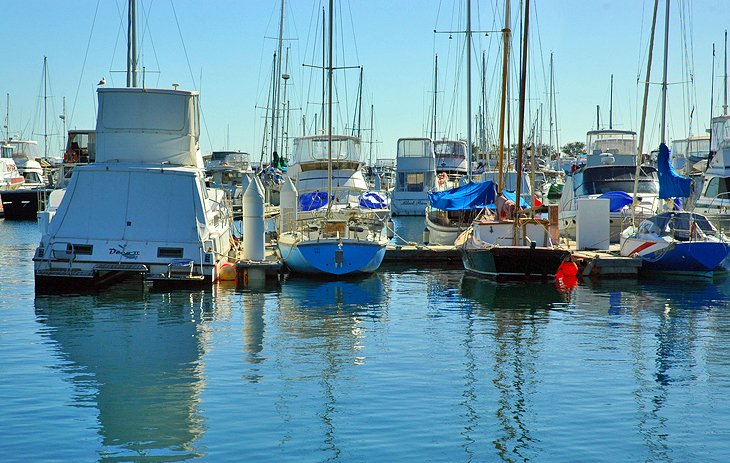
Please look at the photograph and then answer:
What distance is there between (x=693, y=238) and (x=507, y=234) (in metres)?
5.65

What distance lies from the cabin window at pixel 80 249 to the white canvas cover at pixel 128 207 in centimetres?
24

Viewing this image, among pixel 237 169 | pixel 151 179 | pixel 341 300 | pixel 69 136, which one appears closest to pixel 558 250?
pixel 341 300

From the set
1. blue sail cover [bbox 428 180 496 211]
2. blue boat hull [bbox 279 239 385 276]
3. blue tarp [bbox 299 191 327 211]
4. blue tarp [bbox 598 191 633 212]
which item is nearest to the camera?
blue boat hull [bbox 279 239 385 276]

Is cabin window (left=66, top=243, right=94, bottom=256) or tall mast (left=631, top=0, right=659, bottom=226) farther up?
tall mast (left=631, top=0, right=659, bottom=226)

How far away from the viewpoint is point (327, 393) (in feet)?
50.4

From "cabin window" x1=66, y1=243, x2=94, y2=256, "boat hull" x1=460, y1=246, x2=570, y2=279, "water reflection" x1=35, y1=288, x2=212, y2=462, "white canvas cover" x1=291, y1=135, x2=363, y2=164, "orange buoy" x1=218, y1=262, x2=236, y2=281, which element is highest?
"white canvas cover" x1=291, y1=135, x2=363, y2=164

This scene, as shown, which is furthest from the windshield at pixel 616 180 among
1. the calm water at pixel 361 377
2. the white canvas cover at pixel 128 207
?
the white canvas cover at pixel 128 207

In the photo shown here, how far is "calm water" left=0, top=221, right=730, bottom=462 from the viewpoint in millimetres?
12805

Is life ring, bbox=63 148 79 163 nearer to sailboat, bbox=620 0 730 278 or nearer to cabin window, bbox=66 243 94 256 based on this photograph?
cabin window, bbox=66 243 94 256

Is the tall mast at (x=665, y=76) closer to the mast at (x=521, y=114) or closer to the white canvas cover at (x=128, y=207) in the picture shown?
the mast at (x=521, y=114)

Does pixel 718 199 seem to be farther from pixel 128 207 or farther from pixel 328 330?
pixel 128 207

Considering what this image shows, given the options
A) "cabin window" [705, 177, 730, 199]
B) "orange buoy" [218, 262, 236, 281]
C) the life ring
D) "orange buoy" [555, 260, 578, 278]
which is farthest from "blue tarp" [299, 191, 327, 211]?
"cabin window" [705, 177, 730, 199]

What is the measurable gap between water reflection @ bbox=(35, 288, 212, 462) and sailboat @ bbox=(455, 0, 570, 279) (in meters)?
8.38

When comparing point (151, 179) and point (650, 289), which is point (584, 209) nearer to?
point (650, 289)
